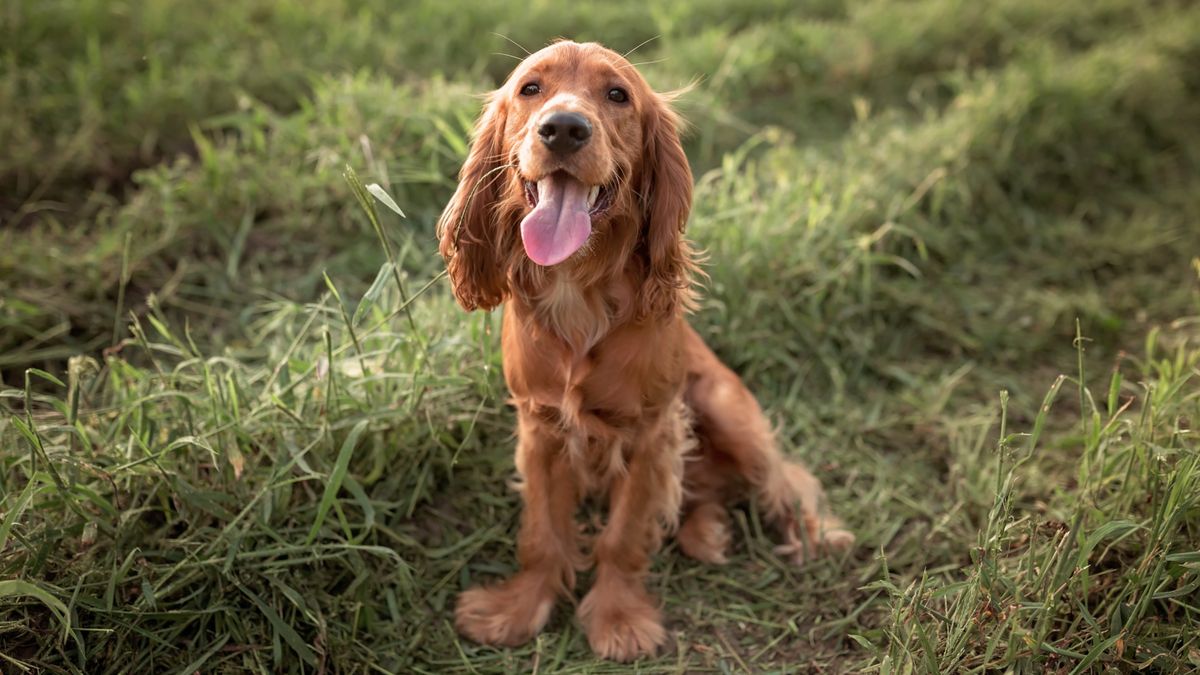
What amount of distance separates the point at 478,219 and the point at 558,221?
0.39 meters

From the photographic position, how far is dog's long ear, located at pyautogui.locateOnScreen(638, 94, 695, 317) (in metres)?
2.55

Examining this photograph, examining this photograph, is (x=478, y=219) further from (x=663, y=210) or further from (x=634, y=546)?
(x=634, y=546)

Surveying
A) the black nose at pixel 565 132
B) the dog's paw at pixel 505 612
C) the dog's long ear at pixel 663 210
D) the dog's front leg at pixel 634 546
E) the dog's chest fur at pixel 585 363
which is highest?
the black nose at pixel 565 132

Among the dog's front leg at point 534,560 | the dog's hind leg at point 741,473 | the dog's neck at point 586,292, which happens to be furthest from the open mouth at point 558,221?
the dog's hind leg at point 741,473

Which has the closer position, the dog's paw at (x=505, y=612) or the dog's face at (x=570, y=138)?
the dog's face at (x=570, y=138)

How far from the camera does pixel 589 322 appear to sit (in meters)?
2.61

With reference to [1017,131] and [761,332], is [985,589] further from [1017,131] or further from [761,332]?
[1017,131]

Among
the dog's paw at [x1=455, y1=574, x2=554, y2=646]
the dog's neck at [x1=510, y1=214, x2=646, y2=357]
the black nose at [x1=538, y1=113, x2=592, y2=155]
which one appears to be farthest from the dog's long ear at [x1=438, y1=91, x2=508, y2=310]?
the dog's paw at [x1=455, y1=574, x2=554, y2=646]

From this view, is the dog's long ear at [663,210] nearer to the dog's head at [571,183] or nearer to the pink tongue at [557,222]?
the dog's head at [571,183]

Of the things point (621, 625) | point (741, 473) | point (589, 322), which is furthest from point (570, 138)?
point (741, 473)

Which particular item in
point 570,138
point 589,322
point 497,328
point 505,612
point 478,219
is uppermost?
point 570,138

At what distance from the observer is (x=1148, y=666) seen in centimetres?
239

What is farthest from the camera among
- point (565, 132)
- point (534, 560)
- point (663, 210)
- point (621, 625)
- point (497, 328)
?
point (497, 328)

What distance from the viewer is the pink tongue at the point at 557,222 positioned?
2.29 metres
